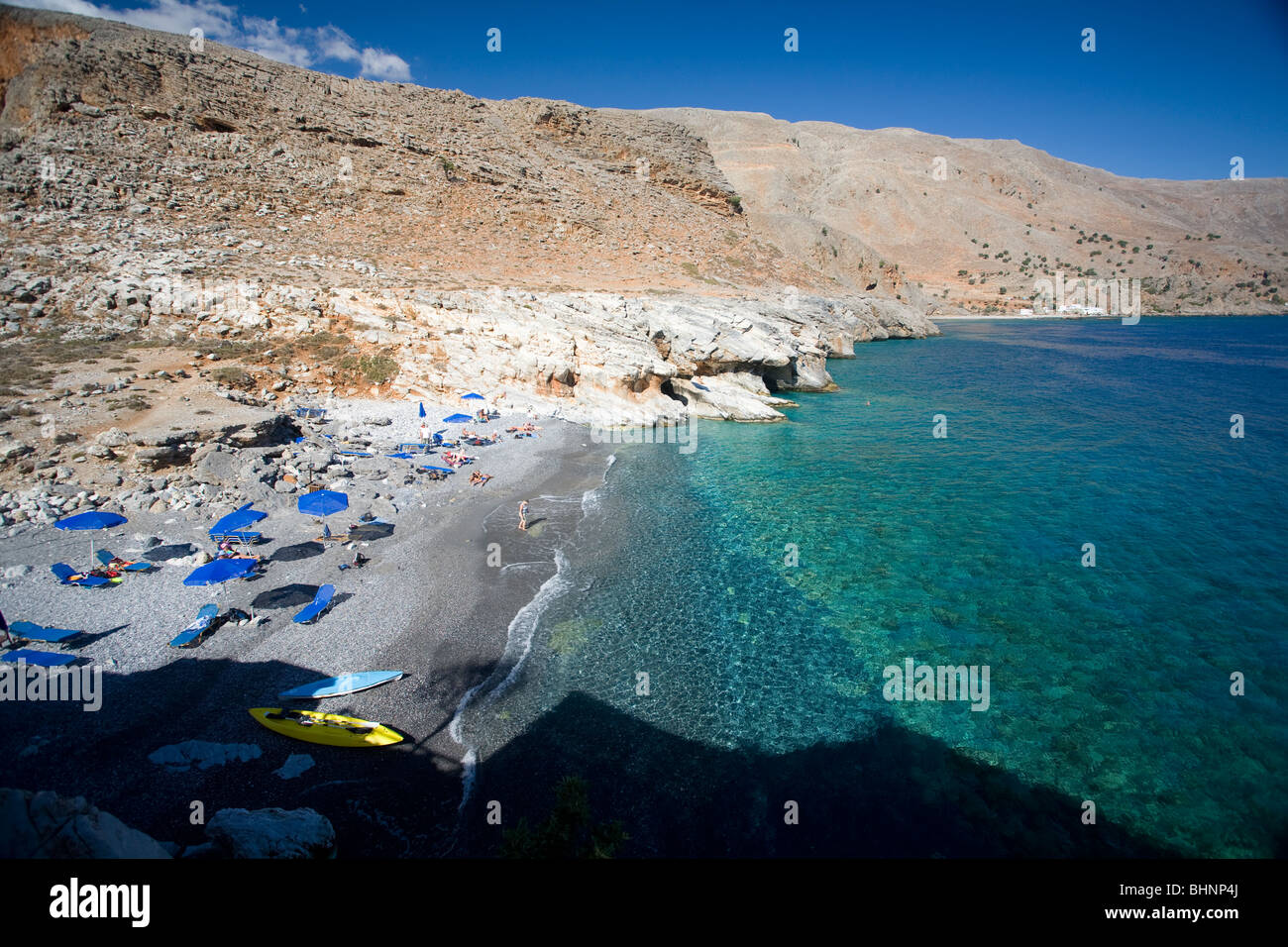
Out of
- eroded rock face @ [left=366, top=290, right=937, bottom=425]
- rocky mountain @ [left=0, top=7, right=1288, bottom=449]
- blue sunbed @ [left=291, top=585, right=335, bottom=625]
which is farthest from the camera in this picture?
eroded rock face @ [left=366, top=290, right=937, bottom=425]

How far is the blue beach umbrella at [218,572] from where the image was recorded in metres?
13.0

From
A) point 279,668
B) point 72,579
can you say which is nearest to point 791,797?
point 279,668

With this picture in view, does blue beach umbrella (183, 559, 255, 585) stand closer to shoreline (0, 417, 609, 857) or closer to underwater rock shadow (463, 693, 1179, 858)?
shoreline (0, 417, 609, 857)

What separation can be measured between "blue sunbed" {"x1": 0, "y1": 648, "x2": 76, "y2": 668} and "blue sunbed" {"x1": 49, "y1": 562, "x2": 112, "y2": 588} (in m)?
2.73

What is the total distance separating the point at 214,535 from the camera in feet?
49.2

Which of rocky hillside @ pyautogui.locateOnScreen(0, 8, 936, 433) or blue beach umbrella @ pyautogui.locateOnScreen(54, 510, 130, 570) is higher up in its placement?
rocky hillside @ pyautogui.locateOnScreen(0, 8, 936, 433)

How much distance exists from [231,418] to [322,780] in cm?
1725

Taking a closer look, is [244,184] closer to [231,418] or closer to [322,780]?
[231,418]

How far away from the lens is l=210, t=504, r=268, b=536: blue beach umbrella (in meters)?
14.9

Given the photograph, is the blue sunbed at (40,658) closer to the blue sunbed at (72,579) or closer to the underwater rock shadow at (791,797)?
the blue sunbed at (72,579)

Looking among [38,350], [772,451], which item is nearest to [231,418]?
[38,350]

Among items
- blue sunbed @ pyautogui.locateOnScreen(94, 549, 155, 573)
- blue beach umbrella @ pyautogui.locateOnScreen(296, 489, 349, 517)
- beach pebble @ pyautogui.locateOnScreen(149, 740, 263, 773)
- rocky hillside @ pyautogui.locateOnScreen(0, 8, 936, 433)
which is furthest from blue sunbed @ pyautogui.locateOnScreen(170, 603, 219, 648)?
rocky hillside @ pyautogui.locateOnScreen(0, 8, 936, 433)

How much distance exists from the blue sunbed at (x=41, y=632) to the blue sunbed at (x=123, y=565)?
2235 mm
